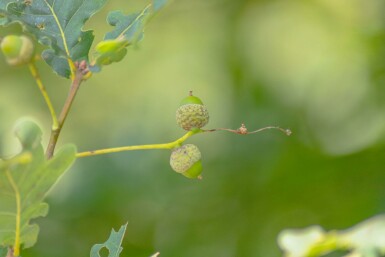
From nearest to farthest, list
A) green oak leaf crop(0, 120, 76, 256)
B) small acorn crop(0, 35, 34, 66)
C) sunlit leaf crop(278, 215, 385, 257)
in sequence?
sunlit leaf crop(278, 215, 385, 257) < green oak leaf crop(0, 120, 76, 256) < small acorn crop(0, 35, 34, 66)

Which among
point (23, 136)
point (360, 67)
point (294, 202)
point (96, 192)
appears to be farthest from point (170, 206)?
point (23, 136)

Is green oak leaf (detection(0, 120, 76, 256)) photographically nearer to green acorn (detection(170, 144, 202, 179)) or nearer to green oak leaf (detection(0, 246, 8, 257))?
green oak leaf (detection(0, 246, 8, 257))

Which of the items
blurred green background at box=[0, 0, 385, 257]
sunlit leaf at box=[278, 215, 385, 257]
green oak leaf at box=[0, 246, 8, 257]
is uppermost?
blurred green background at box=[0, 0, 385, 257]

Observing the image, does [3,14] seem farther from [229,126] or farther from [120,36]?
[229,126]

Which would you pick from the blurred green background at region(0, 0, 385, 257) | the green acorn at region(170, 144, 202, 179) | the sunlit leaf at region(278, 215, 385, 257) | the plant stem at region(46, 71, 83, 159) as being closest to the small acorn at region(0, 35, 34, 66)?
the plant stem at region(46, 71, 83, 159)

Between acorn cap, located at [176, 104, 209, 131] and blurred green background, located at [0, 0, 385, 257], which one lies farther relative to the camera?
blurred green background, located at [0, 0, 385, 257]

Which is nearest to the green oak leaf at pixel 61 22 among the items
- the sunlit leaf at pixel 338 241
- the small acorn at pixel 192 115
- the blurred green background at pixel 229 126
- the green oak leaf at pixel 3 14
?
the green oak leaf at pixel 3 14
